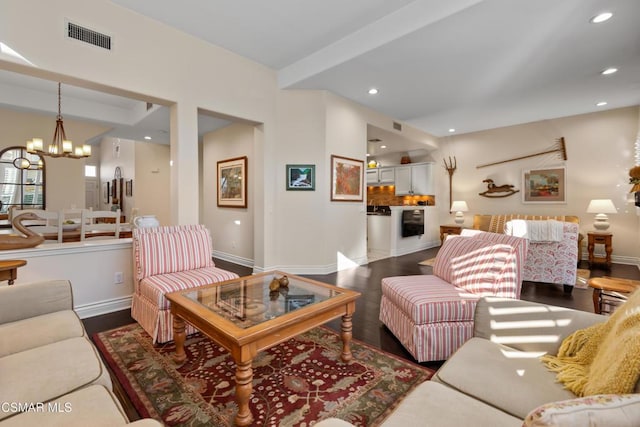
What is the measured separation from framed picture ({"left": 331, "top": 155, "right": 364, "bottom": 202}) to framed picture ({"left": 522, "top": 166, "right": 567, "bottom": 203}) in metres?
4.10

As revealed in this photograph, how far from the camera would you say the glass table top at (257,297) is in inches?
70.3

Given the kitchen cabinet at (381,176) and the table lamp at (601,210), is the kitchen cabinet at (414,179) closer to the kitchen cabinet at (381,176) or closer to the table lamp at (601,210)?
the kitchen cabinet at (381,176)

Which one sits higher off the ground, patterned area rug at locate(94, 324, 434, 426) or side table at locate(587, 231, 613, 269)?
side table at locate(587, 231, 613, 269)

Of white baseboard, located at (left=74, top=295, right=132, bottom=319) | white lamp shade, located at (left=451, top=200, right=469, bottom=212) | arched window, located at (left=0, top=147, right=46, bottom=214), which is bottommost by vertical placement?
white baseboard, located at (left=74, top=295, right=132, bottom=319)

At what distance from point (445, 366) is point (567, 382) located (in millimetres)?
440

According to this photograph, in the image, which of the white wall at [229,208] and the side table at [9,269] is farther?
the white wall at [229,208]

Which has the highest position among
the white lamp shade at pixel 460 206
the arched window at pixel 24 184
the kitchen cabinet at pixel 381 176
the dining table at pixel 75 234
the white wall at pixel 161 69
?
the white wall at pixel 161 69

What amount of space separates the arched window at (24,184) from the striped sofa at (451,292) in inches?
288

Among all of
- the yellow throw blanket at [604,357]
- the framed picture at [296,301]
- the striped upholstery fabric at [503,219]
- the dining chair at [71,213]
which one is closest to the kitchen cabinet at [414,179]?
the striped upholstery fabric at [503,219]

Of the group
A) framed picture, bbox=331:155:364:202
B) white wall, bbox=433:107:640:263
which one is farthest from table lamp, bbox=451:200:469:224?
framed picture, bbox=331:155:364:202

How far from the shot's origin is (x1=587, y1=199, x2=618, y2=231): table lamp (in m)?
5.15

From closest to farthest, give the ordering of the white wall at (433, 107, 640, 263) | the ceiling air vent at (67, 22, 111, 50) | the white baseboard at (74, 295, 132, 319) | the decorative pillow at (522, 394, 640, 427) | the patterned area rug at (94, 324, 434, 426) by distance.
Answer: the decorative pillow at (522, 394, 640, 427), the patterned area rug at (94, 324, 434, 426), the ceiling air vent at (67, 22, 111, 50), the white baseboard at (74, 295, 132, 319), the white wall at (433, 107, 640, 263)

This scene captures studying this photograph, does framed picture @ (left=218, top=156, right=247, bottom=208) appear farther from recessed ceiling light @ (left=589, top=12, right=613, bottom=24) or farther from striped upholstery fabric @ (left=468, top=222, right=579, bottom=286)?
recessed ceiling light @ (left=589, top=12, right=613, bottom=24)

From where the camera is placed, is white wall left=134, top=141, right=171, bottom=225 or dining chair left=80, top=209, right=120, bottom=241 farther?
white wall left=134, top=141, right=171, bottom=225
